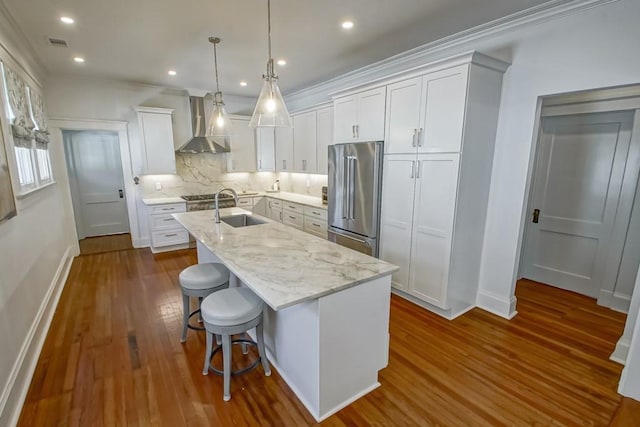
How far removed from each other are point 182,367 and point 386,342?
5.23ft

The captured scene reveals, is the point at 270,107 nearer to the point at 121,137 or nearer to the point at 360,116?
the point at 360,116

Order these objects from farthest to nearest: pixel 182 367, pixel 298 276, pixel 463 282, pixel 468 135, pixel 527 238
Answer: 1. pixel 527 238
2. pixel 463 282
3. pixel 468 135
4. pixel 182 367
5. pixel 298 276

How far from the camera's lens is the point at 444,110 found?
2.61 m

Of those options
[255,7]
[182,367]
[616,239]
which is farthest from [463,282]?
[255,7]

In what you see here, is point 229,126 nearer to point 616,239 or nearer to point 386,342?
point 386,342

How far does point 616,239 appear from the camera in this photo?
2996mm

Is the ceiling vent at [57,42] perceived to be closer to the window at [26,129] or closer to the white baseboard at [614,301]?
the window at [26,129]

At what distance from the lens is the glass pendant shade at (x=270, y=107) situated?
217 centimetres

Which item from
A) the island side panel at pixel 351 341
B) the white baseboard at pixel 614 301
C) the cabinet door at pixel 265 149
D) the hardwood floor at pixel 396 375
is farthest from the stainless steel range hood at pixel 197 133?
the white baseboard at pixel 614 301

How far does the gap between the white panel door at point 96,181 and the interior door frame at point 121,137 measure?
0.94 metres

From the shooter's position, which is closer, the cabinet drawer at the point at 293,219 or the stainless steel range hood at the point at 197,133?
the cabinet drawer at the point at 293,219

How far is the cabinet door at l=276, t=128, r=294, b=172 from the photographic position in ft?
17.7

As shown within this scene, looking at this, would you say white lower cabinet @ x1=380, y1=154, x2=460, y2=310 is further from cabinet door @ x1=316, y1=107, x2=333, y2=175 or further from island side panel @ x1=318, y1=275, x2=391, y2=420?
cabinet door @ x1=316, y1=107, x2=333, y2=175

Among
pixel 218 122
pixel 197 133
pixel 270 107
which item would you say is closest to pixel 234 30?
pixel 218 122
